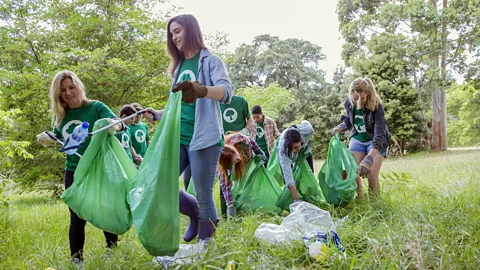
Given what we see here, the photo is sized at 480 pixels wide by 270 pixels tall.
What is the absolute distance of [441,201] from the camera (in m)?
2.83

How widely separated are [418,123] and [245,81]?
12210mm

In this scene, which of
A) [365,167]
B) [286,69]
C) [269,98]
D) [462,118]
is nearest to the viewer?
[365,167]

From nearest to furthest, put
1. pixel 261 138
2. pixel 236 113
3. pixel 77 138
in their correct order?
pixel 77 138
pixel 236 113
pixel 261 138

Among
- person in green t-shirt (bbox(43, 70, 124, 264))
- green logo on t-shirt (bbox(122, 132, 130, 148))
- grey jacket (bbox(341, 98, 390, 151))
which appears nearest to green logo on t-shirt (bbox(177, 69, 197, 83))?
person in green t-shirt (bbox(43, 70, 124, 264))

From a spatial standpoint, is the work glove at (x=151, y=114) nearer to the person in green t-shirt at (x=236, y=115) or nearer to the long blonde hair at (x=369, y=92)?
the person in green t-shirt at (x=236, y=115)

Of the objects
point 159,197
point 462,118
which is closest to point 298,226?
point 159,197

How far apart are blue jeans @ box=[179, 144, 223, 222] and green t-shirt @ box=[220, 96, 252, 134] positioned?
1.80m

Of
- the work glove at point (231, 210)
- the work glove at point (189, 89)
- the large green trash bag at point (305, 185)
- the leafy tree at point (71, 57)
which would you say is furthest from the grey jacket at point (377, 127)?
the leafy tree at point (71, 57)

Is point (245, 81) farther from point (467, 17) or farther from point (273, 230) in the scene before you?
point (273, 230)

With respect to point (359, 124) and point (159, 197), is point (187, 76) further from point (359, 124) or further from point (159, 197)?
point (359, 124)

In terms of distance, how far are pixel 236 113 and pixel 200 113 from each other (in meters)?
1.87

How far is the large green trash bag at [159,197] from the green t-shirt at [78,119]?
681 mm

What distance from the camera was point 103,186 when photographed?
6.38 feet

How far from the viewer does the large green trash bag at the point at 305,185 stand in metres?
3.34
